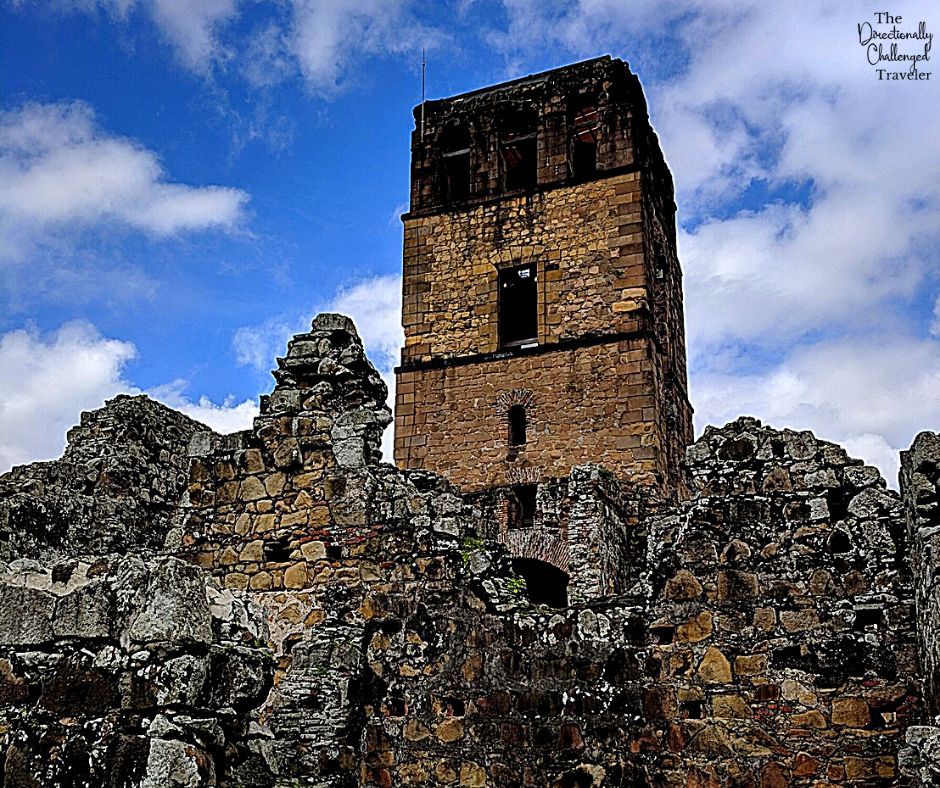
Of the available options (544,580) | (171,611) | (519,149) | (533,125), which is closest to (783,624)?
(171,611)

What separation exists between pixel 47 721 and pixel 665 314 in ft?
71.2

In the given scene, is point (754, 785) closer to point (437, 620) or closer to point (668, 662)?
point (668, 662)

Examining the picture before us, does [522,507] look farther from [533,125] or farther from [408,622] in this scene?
[408,622]

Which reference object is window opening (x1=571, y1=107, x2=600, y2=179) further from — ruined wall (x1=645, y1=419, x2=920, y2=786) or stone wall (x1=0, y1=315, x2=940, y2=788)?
ruined wall (x1=645, y1=419, x2=920, y2=786)

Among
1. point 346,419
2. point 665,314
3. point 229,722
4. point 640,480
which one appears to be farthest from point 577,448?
point 229,722

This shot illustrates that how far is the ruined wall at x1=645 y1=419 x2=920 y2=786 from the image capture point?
6195 millimetres

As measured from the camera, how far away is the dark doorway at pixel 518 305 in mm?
24062

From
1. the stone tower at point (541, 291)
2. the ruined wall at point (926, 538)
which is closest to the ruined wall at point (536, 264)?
the stone tower at point (541, 291)

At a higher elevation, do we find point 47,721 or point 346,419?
point 346,419

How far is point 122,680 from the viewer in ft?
12.8

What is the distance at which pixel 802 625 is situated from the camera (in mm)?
6422

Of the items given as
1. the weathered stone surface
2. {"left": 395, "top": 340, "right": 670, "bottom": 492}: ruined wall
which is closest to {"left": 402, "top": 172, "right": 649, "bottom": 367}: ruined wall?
{"left": 395, "top": 340, "right": 670, "bottom": 492}: ruined wall

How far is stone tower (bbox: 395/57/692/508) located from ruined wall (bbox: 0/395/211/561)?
41.3 feet

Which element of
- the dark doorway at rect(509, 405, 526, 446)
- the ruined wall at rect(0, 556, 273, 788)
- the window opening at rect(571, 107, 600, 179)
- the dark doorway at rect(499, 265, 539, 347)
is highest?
the window opening at rect(571, 107, 600, 179)
